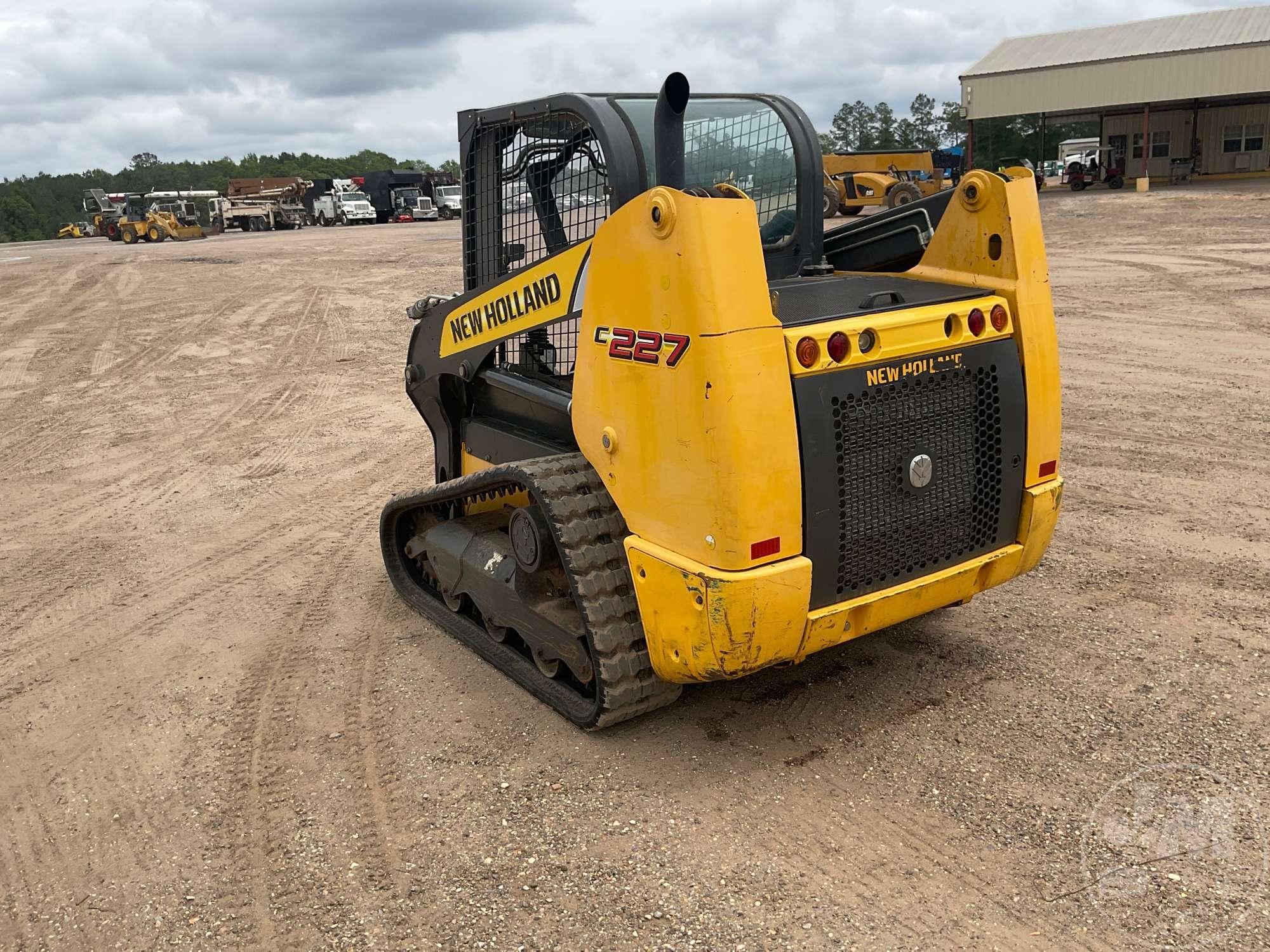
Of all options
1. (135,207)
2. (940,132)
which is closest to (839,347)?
(135,207)

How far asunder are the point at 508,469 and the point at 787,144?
1883mm

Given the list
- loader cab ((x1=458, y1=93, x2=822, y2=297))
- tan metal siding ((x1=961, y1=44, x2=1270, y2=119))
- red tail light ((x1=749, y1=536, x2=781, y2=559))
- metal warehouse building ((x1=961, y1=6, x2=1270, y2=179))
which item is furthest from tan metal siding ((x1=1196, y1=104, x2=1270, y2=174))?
red tail light ((x1=749, y1=536, x2=781, y2=559))

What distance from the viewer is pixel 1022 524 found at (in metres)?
4.05

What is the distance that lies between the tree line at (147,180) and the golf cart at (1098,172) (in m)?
52.2

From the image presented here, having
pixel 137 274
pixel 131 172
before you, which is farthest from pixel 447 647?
pixel 131 172

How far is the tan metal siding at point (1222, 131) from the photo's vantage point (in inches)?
1426

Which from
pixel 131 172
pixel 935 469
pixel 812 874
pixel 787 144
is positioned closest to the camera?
pixel 812 874

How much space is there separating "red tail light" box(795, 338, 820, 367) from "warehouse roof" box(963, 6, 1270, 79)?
35.5 metres

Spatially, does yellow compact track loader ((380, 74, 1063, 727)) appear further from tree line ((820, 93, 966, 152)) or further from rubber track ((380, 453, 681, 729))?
tree line ((820, 93, 966, 152))

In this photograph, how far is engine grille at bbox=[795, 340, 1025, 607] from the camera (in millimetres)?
3488

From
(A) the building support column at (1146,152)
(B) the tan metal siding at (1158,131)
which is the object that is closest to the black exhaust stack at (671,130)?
(A) the building support column at (1146,152)

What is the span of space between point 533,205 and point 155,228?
37.7m

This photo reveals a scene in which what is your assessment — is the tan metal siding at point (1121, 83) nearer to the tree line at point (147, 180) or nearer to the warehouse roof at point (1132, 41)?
the warehouse roof at point (1132, 41)

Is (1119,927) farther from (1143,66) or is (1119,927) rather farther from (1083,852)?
(1143,66)
